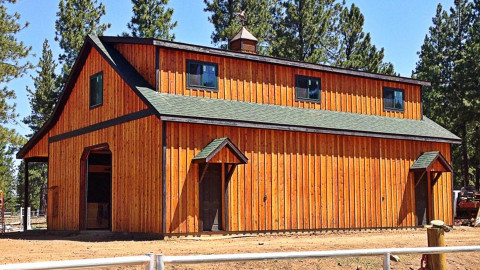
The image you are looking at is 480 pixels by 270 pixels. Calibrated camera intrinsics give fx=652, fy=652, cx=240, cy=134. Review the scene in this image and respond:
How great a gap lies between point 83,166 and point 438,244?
1825cm

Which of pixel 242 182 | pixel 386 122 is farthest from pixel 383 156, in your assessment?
pixel 242 182

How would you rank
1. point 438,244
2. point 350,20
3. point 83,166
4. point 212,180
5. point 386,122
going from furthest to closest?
point 350,20 → point 386,122 → point 83,166 → point 212,180 → point 438,244

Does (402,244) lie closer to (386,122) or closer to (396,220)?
(396,220)

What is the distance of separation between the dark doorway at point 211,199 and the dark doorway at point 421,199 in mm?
10015

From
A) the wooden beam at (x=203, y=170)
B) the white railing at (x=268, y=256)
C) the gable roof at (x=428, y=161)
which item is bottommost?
the white railing at (x=268, y=256)

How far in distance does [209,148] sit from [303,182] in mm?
4622

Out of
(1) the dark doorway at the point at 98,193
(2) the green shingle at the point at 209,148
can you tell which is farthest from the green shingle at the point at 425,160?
(1) the dark doorway at the point at 98,193

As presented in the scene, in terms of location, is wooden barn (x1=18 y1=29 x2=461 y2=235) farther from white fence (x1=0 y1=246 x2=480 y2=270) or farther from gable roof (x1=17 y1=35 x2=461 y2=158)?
white fence (x1=0 y1=246 x2=480 y2=270)

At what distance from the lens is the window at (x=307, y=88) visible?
88.8 ft

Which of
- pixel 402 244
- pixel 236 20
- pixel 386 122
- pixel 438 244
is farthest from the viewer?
pixel 236 20

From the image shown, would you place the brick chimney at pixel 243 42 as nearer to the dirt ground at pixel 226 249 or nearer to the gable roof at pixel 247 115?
the gable roof at pixel 247 115

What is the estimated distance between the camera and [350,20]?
53.6 metres

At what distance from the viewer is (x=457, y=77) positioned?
4900 cm

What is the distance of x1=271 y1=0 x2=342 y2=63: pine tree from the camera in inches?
1956
